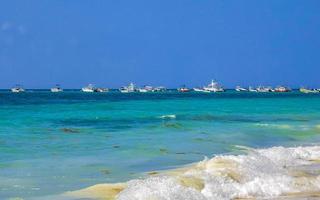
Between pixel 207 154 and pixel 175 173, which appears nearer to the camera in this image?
pixel 175 173

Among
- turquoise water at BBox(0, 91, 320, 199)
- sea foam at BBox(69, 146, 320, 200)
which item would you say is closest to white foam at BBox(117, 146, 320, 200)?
sea foam at BBox(69, 146, 320, 200)

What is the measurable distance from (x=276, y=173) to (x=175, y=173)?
2.26m

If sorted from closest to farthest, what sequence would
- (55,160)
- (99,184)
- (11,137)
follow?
(99,184)
(55,160)
(11,137)

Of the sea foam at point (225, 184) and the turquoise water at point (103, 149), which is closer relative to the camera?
the sea foam at point (225, 184)

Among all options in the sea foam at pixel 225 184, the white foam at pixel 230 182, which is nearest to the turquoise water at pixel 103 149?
the sea foam at pixel 225 184

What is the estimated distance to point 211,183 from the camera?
1118cm

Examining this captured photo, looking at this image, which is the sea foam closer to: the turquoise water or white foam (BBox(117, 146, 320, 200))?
white foam (BBox(117, 146, 320, 200))

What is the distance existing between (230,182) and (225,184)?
0.82 feet

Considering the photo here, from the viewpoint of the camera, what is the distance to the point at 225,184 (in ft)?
36.8

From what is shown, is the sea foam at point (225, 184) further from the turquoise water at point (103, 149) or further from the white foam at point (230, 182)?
the turquoise water at point (103, 149)

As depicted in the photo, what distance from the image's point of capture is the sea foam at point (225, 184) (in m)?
10.2

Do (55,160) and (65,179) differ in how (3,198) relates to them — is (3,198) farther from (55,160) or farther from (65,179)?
(55,160)

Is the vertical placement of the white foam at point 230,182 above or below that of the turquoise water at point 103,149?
above

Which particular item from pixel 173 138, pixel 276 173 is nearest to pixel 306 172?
pixel 276 173
